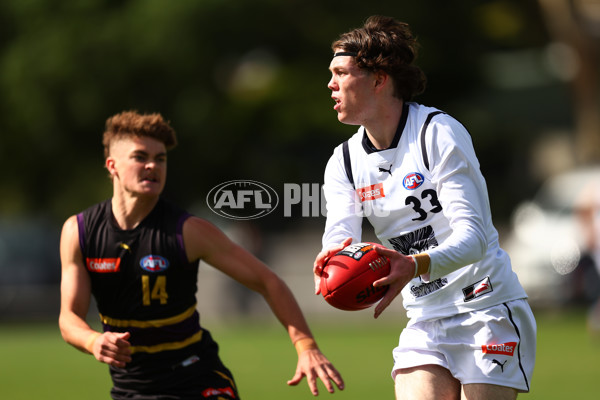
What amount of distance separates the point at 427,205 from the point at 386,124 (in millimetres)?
495

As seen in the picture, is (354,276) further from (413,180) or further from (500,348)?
(500,348)

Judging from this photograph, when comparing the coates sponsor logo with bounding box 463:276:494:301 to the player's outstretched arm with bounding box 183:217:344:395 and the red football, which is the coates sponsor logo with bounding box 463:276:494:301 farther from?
the player's outstretched arm with bounding box 183:217:344:395

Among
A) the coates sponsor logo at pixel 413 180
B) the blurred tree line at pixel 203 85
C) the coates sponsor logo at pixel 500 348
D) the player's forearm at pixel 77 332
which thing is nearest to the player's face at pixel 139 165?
the player's forearm at pixel 77 332

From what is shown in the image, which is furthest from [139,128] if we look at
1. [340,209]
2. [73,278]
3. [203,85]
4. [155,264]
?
[203,85]

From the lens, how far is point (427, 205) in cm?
498

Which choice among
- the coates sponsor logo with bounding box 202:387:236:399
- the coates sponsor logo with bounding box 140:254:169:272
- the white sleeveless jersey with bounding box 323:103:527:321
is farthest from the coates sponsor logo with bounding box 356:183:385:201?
the coates sponsor logo with bounding box 202:387:236:399

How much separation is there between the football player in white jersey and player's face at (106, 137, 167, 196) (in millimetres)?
1410

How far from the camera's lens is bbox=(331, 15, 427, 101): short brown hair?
5102 mm

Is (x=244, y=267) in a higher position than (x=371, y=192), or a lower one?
lower

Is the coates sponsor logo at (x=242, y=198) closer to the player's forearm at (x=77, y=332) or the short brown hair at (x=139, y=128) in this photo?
the short brown hair at (x=139, y=128)

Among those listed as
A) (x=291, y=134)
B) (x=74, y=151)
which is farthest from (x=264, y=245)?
(x=74, y=151)

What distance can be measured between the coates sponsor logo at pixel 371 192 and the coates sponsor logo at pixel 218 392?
162 centimetres

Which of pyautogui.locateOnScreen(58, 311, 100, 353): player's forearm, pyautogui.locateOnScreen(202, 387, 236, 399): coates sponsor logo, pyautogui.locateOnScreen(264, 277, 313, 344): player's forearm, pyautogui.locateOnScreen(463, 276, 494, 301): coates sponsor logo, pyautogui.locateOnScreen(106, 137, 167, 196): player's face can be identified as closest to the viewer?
pyautogui.locateOnScreen(463, 276, 494, 301): coates sponsor logo

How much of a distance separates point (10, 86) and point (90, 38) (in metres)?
2.21
